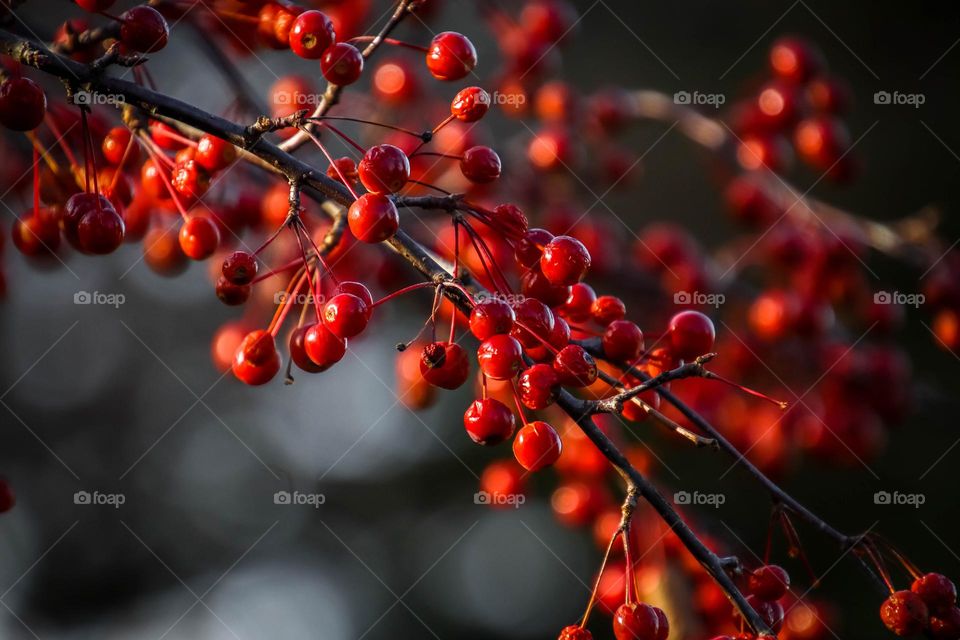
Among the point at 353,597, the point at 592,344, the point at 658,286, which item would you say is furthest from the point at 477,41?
the point at 592,344

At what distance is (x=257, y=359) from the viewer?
1493 mm

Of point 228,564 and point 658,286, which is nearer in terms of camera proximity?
point 658,286

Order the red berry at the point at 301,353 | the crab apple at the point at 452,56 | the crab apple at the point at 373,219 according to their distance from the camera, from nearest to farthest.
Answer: the crab apple at the point at 373,219 → the red berry at the point at 301,353 → the crab apple at the point at 452,56

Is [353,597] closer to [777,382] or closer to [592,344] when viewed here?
[777,382]

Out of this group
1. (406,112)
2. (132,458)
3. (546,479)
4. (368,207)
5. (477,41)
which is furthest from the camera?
(477,41)

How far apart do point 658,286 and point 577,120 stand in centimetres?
73

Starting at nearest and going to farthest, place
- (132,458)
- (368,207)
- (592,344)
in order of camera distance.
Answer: (368,207) → (592,344) → (132,458)

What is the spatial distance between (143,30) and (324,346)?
0.60 m

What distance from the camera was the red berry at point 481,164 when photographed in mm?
1463

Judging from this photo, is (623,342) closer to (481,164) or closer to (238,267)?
(481,164)

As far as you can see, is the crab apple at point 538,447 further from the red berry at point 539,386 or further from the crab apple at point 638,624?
the crab apple at point 638,624

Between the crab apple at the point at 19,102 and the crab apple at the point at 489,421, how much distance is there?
818 millimetres

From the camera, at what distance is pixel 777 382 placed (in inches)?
128

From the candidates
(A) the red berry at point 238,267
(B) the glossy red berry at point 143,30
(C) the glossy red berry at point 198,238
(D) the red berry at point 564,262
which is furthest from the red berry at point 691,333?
(B) the glossy red berry at point 143,30
